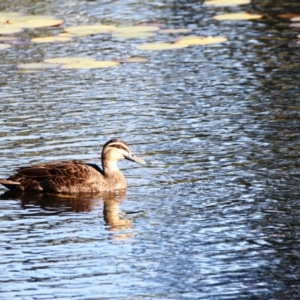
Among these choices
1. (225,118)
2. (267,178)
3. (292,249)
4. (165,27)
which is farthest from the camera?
(165,27)

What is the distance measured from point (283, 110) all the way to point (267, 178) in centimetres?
328

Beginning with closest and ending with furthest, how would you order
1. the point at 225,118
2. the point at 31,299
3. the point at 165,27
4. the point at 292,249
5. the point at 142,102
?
1. the point at 31,299
2. the point at 292,249
3. the point at 225,118
4. the point at 142,102
5. the point at 165,27

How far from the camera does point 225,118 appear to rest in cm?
1608

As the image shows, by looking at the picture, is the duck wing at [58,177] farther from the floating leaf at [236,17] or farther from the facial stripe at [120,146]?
the floating leaf at [236,17]

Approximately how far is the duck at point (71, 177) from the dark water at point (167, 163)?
0.19 m

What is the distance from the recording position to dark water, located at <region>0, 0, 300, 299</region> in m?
10.2

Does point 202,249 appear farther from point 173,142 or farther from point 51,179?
point 173,142

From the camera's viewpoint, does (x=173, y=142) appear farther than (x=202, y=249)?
Yes

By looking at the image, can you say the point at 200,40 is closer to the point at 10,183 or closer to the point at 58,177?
the point at 58,177

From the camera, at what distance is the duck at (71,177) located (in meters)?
13.5

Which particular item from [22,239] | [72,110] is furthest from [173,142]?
[22,239]

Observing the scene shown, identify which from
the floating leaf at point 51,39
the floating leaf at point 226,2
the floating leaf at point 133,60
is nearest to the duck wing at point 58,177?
the floating leaf at point 133,60

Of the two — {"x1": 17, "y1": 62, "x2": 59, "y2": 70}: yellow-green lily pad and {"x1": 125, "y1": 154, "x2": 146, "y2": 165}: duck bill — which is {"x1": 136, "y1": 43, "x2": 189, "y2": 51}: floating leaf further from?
{"x1": 125, "y1": 154, "x2": 146, "y2": 165}: duck bill

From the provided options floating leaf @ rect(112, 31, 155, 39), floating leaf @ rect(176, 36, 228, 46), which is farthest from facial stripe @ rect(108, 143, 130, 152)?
floating leaf @ rect(112, 31, 155, 39)
